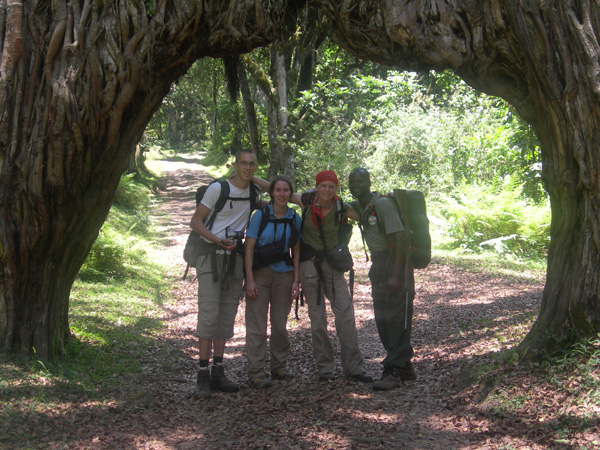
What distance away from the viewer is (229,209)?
5445 millimetres

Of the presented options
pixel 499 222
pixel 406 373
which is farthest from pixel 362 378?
pixel 499 222

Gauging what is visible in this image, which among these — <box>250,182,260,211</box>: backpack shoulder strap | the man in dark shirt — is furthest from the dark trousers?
<box>250,182,260,211</box>: backpack shoulder strap

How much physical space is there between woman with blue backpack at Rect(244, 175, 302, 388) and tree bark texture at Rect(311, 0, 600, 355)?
5.63 ft

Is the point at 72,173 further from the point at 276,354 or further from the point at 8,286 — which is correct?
the point at 276,354

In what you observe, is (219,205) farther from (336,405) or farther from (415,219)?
(336,405)

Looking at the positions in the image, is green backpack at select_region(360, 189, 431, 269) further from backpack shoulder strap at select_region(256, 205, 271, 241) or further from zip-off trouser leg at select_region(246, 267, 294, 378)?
zip-off trouser leg at select_region(246, 267, 294, 378)

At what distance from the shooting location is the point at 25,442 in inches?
153

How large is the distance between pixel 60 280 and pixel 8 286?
1.64ft

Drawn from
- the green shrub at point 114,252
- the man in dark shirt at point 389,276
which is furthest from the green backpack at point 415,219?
the green shrub at point 114,252

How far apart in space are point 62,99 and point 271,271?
2449 millimetres

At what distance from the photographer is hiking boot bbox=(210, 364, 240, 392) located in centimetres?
540

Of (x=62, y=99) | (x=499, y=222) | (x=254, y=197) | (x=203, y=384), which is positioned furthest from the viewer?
(x=499, y=222)

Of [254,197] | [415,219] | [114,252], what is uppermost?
[254,197]

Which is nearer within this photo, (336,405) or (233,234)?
(336,405)
